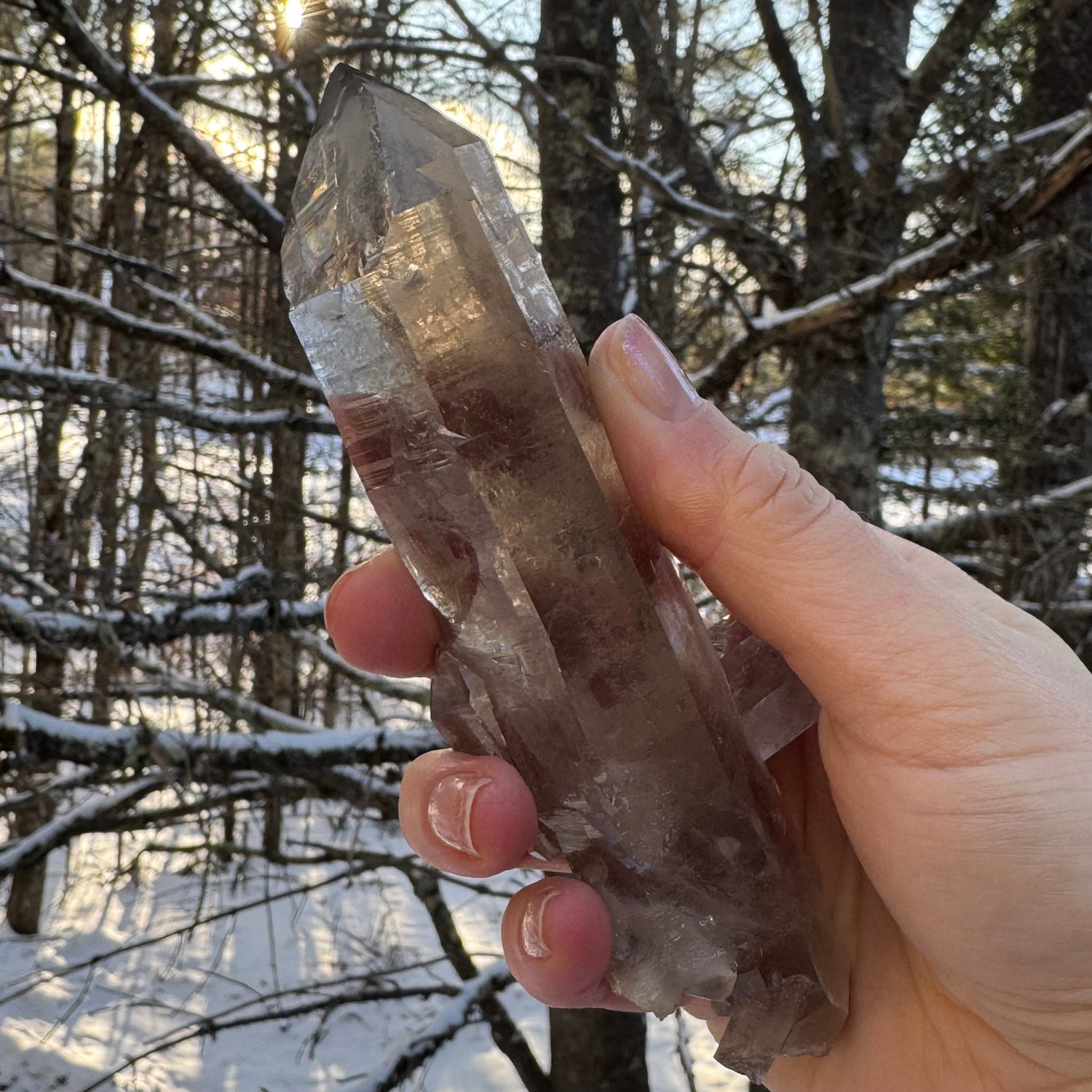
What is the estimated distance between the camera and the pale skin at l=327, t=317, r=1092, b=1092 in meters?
1.09

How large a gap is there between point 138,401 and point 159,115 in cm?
95

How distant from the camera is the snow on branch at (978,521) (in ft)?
10.8

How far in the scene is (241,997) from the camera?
22.2ft

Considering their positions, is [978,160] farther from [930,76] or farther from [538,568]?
[538,568]

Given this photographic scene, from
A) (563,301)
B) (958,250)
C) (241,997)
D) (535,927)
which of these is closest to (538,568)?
(535,927)

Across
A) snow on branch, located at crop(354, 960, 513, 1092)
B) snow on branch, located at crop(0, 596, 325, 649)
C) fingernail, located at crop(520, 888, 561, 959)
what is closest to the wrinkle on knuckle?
fingernail, located at crop(520, 888, 561, 959)

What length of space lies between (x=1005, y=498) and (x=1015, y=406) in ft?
7.41

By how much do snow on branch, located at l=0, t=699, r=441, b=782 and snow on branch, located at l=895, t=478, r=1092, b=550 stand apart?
196 cm

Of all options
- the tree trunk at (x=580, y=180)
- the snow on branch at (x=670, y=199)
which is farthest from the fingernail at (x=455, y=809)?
the tree trunk at (x=580, y=180)

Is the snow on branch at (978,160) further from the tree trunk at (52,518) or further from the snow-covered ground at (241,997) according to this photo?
the snow-covered ground at (241,997)

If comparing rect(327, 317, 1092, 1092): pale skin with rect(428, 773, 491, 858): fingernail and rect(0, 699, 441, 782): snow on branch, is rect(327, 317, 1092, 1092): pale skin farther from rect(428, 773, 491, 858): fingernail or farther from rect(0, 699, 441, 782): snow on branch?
rect(0, 699, 441, 782): snow on branch

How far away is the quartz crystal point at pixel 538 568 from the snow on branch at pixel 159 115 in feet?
7.33

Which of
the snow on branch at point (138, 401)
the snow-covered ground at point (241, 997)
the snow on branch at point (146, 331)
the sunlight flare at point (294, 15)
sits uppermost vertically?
the sunlight flare at point (294, 15)

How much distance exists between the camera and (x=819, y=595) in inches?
43.3
